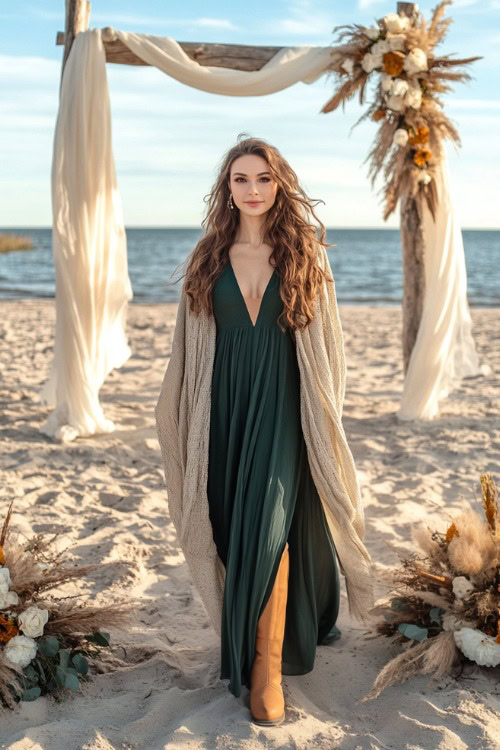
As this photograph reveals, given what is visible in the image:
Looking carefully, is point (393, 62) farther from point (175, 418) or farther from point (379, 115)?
point (175, 418)

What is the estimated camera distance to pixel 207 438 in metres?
2.64

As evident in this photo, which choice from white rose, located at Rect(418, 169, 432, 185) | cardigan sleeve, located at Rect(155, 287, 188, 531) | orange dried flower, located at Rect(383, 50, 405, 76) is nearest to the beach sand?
cardigan sleeve, located at Rect(155, 287, 188, 531)

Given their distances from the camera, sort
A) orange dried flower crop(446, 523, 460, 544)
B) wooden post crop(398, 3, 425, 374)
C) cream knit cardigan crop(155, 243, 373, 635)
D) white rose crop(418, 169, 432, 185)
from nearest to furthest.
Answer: cream knit cardigan crop(155, 243, 373, 635)
orange dried flower crop(446, 523, 460, 544)
white rose crop(418, 169, 432, 185)
wooden post crop(398, 3, 425, 374)

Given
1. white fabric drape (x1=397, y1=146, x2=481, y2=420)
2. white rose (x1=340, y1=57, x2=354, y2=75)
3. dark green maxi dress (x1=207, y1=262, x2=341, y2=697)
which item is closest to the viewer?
dark green maxi dress (x1=207, y1=262, x2=341, y2=697)

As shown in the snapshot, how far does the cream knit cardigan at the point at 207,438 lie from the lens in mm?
2623

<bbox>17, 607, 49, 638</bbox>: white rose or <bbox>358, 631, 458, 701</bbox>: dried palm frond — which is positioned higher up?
<bbox>17, 607, 49, 638</bbox>: white rose

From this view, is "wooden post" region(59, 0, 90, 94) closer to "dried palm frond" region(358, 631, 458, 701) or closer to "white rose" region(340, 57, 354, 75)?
"white rose" region(340, 57, 354, 75)

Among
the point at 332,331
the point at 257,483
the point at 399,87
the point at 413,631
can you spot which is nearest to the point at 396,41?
the point at 399,87

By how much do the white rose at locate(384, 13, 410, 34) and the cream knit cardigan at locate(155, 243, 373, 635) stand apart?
11.7ft

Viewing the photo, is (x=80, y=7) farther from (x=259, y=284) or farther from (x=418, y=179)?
(x=259, y=284)

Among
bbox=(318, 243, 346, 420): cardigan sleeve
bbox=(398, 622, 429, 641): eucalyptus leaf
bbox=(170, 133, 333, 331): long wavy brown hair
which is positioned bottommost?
bbox=(398, 622, 429, 641): eucalyptus leaf

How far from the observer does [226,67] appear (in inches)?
226

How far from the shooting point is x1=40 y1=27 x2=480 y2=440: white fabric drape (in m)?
5.46

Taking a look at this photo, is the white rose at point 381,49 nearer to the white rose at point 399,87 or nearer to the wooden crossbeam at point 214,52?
the white rose at point 399,87
